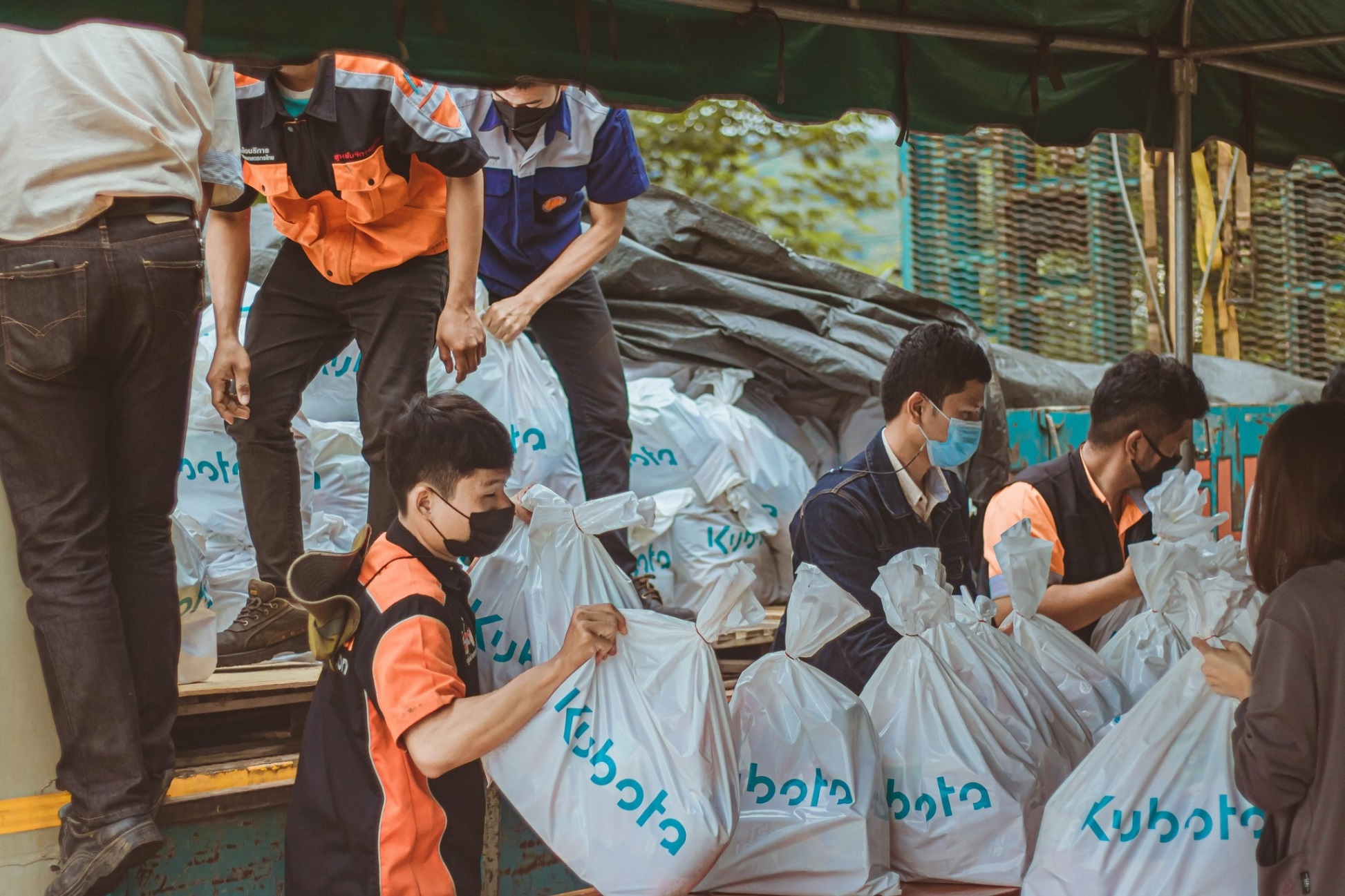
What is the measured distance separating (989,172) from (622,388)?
549cm

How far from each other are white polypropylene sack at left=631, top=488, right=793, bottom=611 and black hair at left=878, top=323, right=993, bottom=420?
Result: 167 centimetres

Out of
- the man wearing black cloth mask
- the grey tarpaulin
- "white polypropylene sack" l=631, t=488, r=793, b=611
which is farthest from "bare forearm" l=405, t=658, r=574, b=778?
the grey tarpaulin

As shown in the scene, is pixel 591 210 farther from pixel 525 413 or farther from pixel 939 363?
pixel 939 363

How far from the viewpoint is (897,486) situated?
10.6ft

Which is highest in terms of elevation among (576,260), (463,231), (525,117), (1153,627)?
(525,117)

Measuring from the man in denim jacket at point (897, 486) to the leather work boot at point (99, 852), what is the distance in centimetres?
141

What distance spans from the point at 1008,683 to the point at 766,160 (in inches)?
438

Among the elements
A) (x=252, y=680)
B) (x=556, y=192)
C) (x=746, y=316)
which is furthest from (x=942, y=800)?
(x=746, y=316)

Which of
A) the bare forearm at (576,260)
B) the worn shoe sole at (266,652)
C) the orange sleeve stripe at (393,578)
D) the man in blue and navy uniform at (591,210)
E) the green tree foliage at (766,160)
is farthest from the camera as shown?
the green tree foliage at (766,160)

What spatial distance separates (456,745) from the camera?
2137 mm

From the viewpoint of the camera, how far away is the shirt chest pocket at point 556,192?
158 inches

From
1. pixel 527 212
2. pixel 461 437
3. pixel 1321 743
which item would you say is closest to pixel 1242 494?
pixel 527 212

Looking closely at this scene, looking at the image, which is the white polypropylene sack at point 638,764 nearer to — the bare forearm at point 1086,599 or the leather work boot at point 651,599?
the bare forearm at point 1086,599

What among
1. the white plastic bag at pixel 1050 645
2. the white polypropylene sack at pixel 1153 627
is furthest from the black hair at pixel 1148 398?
the white plastic bag at pixel 1050 645
